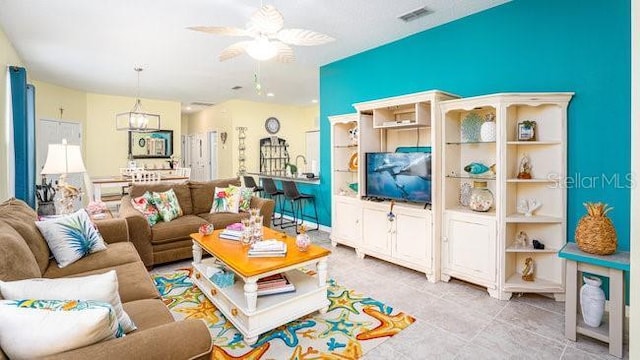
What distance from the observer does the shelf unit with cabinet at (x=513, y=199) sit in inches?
111

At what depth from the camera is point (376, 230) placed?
3781 millimetres

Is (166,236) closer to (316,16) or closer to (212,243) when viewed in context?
(212,243)

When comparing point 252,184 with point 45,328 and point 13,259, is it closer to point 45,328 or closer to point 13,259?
point 13,259

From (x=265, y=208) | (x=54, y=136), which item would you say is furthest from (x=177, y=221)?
(x=54, y=136)

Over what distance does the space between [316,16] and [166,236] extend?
2829 mm

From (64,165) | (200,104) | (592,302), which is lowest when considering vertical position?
(592,302)

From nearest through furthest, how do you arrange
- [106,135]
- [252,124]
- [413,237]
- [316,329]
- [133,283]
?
[133,283] → [316,329] → [413,237] → [106,135] → [252,124]

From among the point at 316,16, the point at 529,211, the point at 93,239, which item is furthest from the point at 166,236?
the point at 529,211

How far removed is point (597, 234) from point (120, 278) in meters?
3.15

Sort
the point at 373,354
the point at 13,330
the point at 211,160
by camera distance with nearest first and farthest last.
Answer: the point at 13,330
the point at 373,354
the point at 211,160

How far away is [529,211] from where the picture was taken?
9.59 ft

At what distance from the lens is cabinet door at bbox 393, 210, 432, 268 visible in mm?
3275

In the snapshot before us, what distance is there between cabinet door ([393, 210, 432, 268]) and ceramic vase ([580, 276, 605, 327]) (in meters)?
1.24

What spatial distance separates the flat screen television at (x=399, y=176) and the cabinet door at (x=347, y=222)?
29cm
